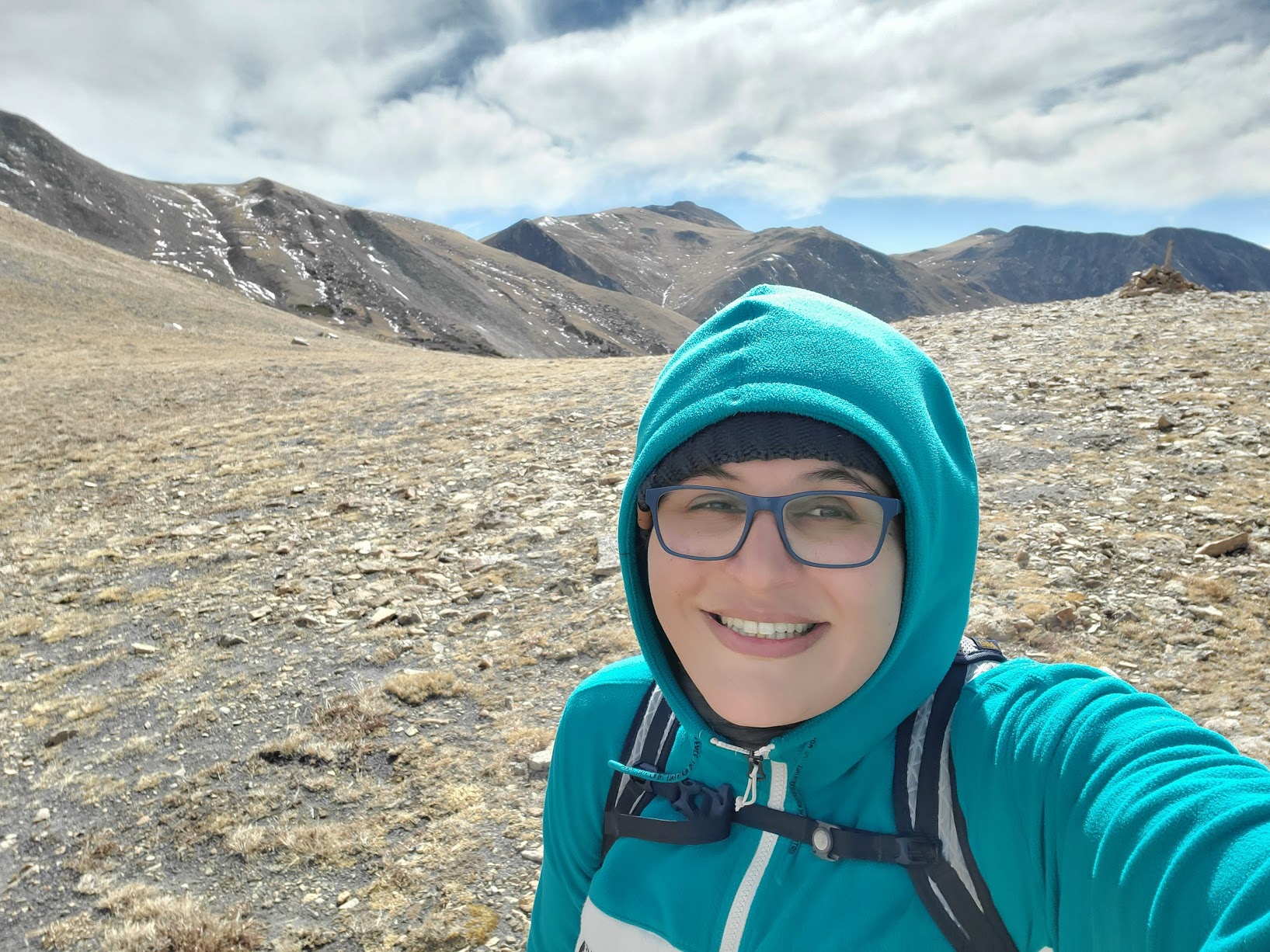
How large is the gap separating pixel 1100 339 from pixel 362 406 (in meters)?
15.5

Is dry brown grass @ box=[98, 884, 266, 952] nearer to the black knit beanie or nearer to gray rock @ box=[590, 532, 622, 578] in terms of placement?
the black knit beanie

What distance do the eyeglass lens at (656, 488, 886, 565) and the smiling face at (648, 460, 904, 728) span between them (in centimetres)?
3

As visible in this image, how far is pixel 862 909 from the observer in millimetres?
1670

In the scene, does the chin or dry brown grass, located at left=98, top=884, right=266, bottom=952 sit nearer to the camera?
the chin

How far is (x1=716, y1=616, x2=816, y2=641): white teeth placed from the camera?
1.86 m

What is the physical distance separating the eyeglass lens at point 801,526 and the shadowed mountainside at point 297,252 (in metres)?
116

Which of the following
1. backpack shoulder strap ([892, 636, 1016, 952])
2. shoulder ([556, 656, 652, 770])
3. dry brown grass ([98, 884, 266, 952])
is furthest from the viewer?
dry brown grass ([98, 884, 266, 952])

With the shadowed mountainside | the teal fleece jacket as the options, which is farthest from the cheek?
the shadowed mountainside

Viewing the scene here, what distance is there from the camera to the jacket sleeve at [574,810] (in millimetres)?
2195

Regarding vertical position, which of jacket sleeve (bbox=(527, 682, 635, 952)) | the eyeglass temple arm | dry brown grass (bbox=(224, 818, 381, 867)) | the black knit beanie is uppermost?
the black knit beanie

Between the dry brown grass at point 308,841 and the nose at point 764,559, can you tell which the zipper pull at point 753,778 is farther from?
the dry brown grass at point 308,841

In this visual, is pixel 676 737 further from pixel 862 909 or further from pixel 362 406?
pixel 362 406

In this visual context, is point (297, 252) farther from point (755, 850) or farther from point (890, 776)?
point (890, 776)

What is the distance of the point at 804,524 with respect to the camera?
1870mm
